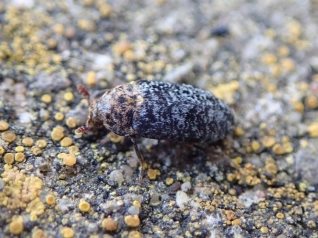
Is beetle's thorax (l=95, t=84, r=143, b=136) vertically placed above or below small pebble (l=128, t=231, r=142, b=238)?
above

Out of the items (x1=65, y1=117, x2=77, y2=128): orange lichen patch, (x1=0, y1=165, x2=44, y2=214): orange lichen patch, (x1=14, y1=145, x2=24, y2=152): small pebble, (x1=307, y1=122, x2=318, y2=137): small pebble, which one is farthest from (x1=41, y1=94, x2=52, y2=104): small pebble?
(x1=307, y1=122, x2=318, y2=137): small pebble

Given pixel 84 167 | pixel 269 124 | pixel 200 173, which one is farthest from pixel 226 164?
pixel 84 167

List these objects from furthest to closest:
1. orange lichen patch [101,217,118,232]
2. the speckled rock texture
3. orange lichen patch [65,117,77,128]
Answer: orange lichen patch [65,117,77,128]
the speckled rock texture
orange lichen patch [101,217,118,232]

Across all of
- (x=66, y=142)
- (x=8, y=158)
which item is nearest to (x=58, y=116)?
(x=66, y=142)

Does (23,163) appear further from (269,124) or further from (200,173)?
(269,124)

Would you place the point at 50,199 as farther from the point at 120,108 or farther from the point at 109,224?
the point at 120,108

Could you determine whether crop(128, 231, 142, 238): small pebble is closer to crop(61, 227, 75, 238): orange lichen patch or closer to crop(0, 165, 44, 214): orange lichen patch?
crop(61, 227, 75, 238): orange lichen patch

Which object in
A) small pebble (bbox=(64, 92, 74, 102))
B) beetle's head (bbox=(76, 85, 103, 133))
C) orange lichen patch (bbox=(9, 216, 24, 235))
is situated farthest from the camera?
small pebble (bbox=(64, 92, 74, 102))
